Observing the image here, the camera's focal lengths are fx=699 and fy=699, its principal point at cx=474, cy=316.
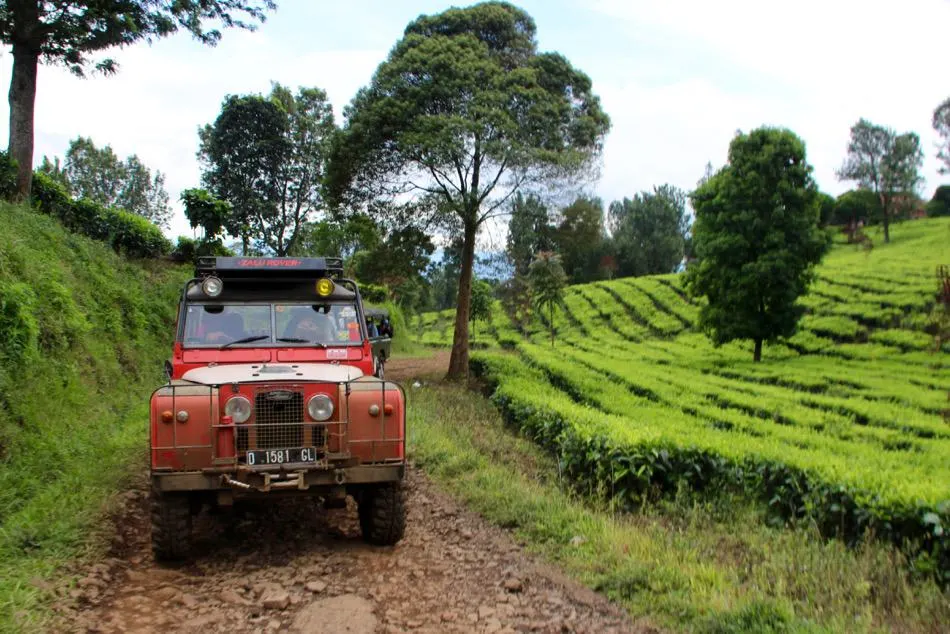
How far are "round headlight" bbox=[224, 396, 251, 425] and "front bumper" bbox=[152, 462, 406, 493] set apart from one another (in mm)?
393

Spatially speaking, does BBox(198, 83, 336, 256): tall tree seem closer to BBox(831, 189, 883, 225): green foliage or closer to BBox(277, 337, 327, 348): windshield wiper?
BBox(277, 337, 327, 348): windshield wiper

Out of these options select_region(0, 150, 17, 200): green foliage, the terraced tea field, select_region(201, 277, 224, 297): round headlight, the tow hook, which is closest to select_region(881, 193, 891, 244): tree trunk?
the terraced tea field

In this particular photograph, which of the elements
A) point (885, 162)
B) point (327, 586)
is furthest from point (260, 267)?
point (885, 162)

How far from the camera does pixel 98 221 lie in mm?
19141

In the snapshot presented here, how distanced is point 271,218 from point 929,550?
118 ft

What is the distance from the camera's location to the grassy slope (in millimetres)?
5621

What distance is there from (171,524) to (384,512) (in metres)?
1.67

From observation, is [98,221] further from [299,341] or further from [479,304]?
[479,304]

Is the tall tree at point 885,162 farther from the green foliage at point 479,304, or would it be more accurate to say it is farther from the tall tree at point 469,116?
the tall tree at point 469,116

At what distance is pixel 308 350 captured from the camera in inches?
267

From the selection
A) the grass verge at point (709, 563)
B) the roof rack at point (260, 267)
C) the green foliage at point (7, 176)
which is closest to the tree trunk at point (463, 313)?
the green foliage at point (7, 176)

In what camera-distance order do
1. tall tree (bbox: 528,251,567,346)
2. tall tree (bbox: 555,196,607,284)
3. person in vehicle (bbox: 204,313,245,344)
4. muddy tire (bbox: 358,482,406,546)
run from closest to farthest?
1. muddy tire (bbox: 358,482,406,546)
2. person in vehicle (bbox: 204,313,245,344)
3. tall tree (bbox: 555,196,607,284)
4. tall tree (bbox: 528,251,567,346)

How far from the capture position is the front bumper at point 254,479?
526cm

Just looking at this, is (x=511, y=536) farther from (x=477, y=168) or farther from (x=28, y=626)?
(x=477, y=168)
